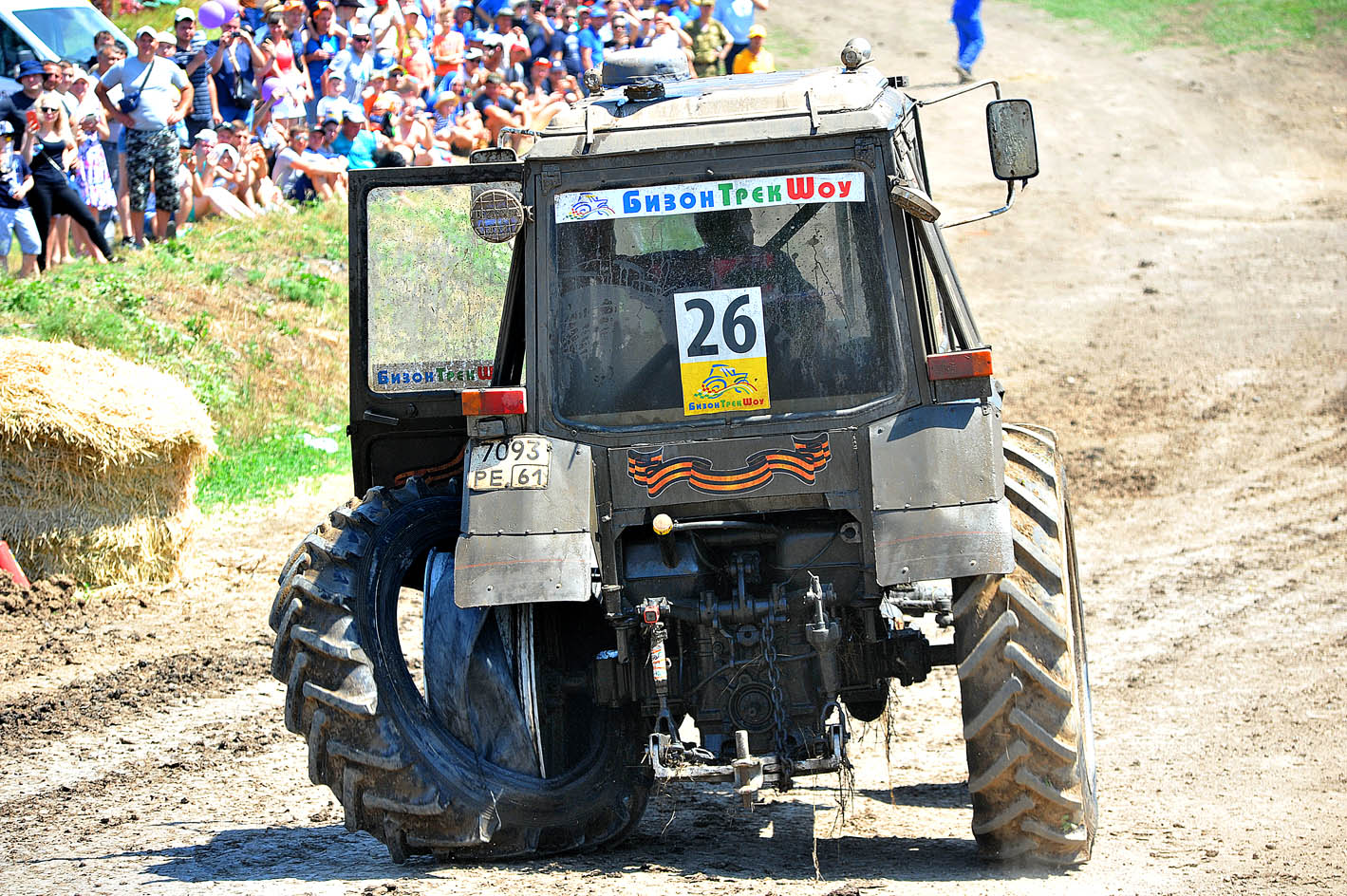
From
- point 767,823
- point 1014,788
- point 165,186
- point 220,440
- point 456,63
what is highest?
point 456,63

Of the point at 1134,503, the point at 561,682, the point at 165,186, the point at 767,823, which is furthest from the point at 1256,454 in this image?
the point at 165,186

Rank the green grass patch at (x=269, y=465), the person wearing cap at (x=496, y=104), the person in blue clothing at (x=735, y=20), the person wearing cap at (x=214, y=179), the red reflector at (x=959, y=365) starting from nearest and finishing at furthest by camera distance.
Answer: the red reflector at (x=959, y=365), the green grass patch at (x=269, y=465), the person wearing cap at (x=214, y=179), the person wearing cap at (x=496, y=104), the person in blue clothing at (x=735, y=20)

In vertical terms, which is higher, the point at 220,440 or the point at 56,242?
the point at 56,242

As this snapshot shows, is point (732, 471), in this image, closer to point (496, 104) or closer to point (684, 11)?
point (496, 104)

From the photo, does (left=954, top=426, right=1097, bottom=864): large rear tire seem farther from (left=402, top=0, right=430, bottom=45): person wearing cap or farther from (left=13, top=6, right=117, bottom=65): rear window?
(left=402, top=0, right=430, bottom=45): person wearing cap

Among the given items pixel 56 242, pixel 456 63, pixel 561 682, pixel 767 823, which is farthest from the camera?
pixel 456 63

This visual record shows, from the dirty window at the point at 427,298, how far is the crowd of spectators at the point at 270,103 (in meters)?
5.86

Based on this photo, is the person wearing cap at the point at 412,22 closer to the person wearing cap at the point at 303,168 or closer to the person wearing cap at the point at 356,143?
the person wearing cap at the point at 356,143

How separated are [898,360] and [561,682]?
1.64 meters

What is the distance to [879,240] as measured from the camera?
562 cm

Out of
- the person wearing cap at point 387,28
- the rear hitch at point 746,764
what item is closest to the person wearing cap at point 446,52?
the person wearing cap at point 387,28

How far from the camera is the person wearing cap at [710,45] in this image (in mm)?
22844

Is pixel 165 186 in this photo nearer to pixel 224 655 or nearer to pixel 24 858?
pixel 224 655

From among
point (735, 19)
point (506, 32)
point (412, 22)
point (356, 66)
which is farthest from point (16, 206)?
point (735, 19)
